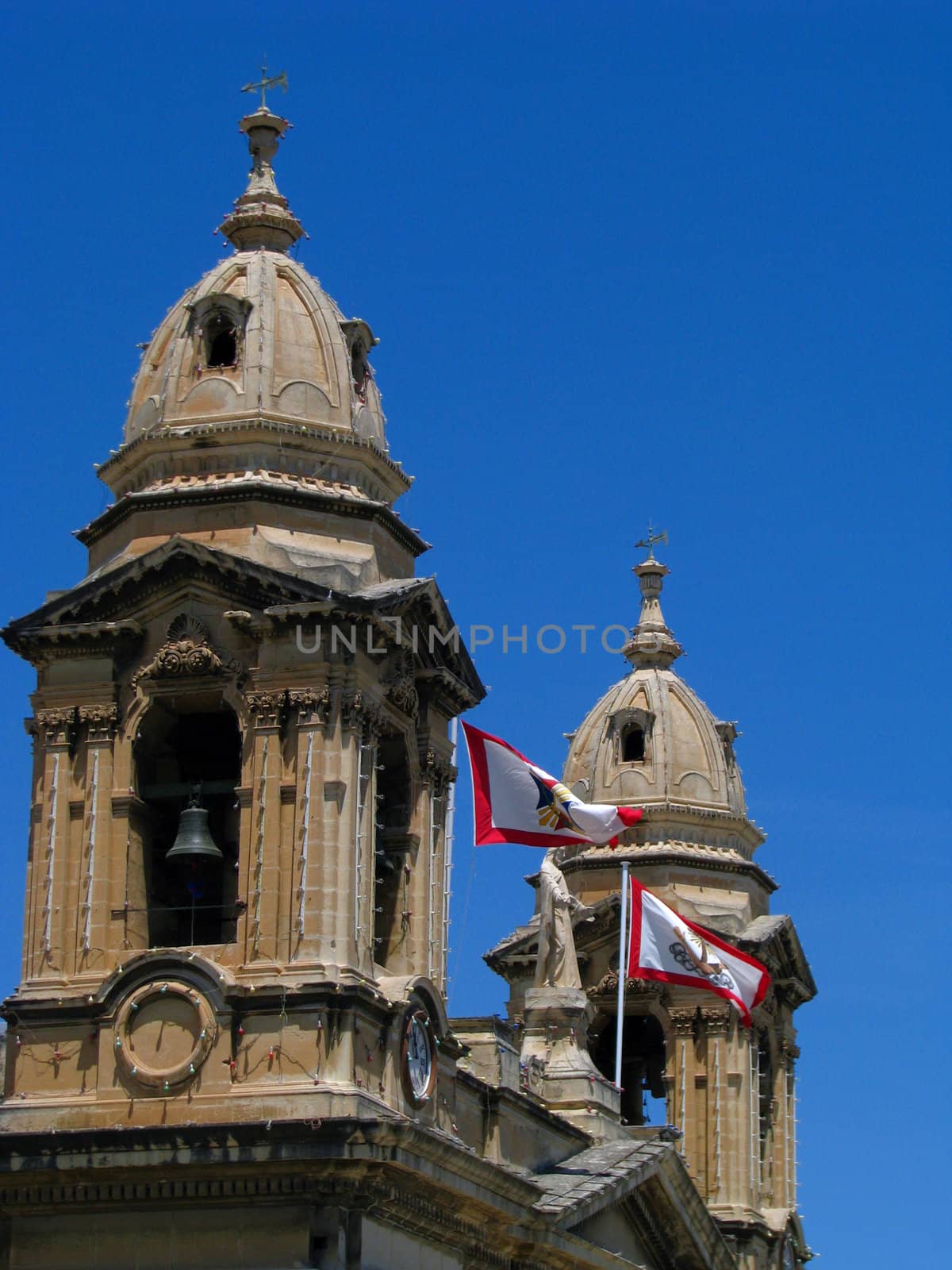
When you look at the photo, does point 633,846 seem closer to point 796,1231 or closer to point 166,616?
point 796,1231

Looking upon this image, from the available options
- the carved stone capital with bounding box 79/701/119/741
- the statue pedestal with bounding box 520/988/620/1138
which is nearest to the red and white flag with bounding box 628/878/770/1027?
the statue pedestal with bounding box 520/988/620/1138

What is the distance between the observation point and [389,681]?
4616cm

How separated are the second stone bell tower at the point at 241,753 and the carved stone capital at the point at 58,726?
3 cm

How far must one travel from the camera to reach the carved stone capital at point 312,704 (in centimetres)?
4441

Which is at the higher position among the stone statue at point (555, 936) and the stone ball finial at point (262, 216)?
the stone ball finial at point (262, 216)

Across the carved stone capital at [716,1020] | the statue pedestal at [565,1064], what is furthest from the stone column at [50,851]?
the carved stone capital at [716,1020]

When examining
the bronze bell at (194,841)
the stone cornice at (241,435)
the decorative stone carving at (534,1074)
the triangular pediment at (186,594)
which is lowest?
the decorative stone carving at (534,1074)

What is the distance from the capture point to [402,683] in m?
46.6

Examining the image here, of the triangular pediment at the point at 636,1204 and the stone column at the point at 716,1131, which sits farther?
the stone column at the point at 716,1131

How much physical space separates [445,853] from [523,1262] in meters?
6.78

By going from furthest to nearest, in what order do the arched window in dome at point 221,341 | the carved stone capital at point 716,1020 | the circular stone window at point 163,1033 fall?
1. the carved stone capital at point 716,1020
2. the arched window in dome at point 221,341
3. the circular stone window at point 163,1033

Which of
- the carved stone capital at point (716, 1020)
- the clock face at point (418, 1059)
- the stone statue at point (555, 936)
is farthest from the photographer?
the carved stone capital at point (716, 1020)

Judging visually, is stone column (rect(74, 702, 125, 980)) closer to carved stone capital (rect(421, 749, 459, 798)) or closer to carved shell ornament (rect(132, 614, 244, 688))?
carved shell ornament (rect(132, 614, 244, 688))

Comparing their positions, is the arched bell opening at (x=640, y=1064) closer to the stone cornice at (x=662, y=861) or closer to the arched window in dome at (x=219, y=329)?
the stone cornice at (x=662, y=861)
